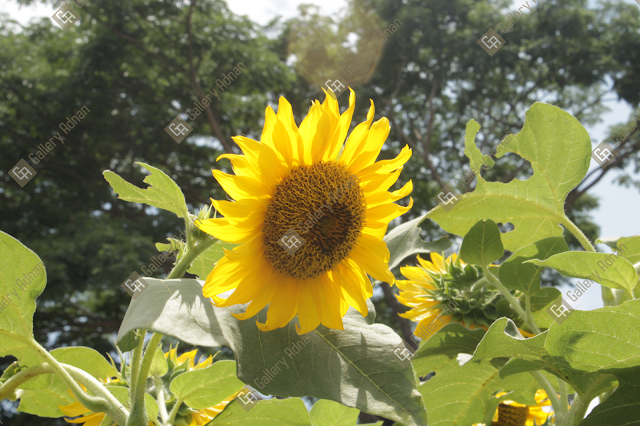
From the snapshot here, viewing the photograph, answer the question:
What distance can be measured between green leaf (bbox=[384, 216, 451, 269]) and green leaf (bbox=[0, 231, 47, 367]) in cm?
53

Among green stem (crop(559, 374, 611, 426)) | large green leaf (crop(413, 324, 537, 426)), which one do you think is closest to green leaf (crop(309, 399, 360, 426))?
large green leaf (crop(413, 324, 537, 426))

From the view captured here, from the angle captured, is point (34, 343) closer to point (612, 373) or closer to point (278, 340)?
point (278, 340)

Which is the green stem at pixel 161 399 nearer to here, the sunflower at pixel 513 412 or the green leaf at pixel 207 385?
the green leaf at pixel 207 385

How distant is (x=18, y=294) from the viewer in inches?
23.9

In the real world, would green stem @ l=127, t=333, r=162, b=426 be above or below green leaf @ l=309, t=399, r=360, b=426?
above

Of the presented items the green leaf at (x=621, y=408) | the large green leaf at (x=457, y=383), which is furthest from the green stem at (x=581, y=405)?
the large green leaf at (x=457, y=383)

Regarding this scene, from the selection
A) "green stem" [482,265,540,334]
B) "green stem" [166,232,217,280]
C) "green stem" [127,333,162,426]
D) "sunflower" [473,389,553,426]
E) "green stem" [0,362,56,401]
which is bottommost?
"green stem" [0,362,56,401]

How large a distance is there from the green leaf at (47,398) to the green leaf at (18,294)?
162 millimetres

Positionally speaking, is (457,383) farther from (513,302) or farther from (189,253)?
(189,253)

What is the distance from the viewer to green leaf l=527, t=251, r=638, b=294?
1.88 feet

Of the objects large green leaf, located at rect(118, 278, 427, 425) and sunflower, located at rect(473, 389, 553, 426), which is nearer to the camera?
large green leaf, located at rect(118, 278, 427, 425)

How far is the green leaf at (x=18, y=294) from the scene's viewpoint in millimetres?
583

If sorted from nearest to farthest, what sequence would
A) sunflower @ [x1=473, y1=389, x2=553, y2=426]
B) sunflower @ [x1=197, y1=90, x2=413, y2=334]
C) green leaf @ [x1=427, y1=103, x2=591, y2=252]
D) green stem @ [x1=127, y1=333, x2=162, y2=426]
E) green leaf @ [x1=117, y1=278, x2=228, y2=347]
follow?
green leaf @ [x1=117, y1=278, x2=228, y2=347], green stem @ [x1=127, y1=333, x2=162, y2=426], sunflower @ [x1=197, y1=90, x2=413, y2=334], green leaf @ [x1=427, y1=103, x2=591, y2=252], sunflower @ [x1=473, y1=389, x2=553, y2=426]

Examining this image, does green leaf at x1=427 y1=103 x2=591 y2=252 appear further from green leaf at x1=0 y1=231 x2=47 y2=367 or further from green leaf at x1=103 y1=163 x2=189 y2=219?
green leaf at x1=0 y1=231 x2=47 y2=367
